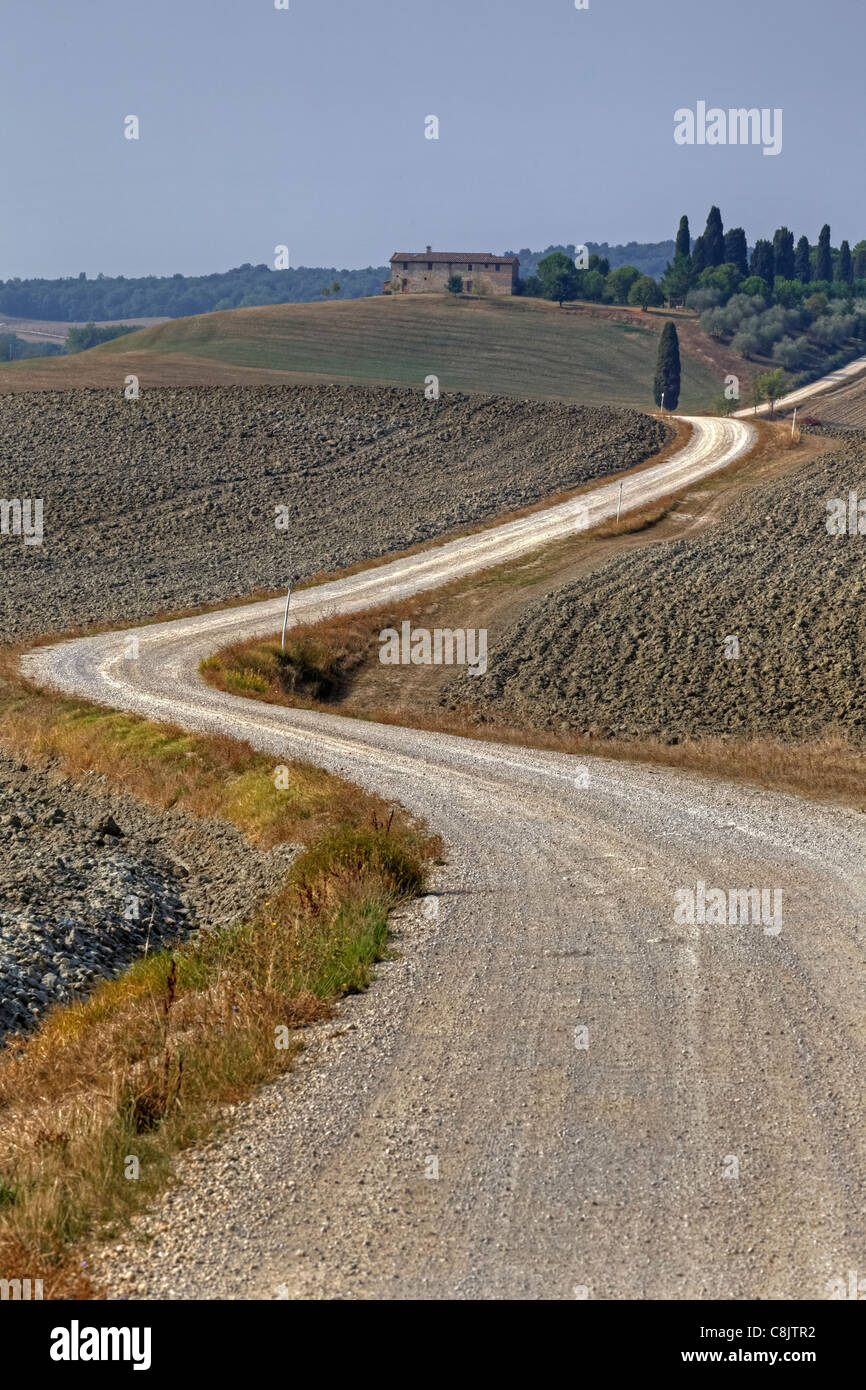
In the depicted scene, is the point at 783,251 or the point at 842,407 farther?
the point at 783,251

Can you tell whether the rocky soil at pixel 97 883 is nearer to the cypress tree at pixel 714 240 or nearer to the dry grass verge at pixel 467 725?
the dry grass verge at pixel 467 725

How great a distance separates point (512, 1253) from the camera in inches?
293

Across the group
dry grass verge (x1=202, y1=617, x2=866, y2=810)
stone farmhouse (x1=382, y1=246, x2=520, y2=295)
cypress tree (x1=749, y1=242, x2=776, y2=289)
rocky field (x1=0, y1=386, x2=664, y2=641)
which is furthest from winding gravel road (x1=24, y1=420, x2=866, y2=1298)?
cypress tree (x1=749, y1=242, x2=776, y2=289)

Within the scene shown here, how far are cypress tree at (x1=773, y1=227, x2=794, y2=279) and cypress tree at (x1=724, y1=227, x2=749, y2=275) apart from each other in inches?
213

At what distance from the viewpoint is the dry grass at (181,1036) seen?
828 cm

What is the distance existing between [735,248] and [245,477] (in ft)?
481

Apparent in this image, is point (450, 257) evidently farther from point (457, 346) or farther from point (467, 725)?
point (467, 725)

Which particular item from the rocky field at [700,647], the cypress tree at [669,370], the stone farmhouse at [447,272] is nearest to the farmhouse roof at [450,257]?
the stone farmhouse at [447,272]

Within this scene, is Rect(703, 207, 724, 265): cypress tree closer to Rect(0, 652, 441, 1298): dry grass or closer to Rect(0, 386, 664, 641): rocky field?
Rect(0, 386, 664, 641): rocky field

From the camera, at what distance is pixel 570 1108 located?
9.38m

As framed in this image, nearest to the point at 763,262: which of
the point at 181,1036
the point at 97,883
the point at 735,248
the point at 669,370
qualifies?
the point at 735,248

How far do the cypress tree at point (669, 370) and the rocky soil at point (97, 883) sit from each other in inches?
4281
